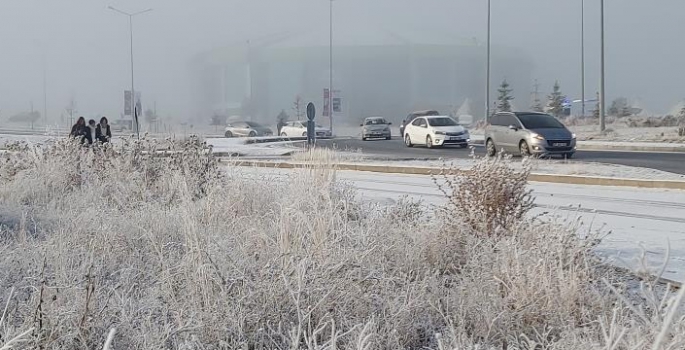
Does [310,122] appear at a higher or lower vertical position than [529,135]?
higher

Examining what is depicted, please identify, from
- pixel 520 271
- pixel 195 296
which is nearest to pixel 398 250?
pixel 520 271

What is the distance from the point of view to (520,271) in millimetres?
5059

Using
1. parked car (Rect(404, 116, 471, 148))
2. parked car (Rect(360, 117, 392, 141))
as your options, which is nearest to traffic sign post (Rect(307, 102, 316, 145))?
parked car (Rect(404, 116, 471, 148))

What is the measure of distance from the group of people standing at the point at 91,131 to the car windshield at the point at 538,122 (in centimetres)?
1202

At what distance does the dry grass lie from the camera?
424cm

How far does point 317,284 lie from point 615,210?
7.16m

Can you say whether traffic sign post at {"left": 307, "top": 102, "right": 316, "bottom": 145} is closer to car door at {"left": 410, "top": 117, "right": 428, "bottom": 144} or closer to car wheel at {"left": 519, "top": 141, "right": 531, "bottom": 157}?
car wheel at {"left": 519, "top": 141, "right": 531, "bottom": 157}

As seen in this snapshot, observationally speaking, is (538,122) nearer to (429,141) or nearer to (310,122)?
(310,122)

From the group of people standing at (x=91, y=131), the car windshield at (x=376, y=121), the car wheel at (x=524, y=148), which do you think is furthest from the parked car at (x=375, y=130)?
the group of people standing at (x=91, y=131)

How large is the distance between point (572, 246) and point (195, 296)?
8.75 ft

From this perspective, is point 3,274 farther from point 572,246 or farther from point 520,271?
point 572,246

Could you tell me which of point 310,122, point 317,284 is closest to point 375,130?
point 310,122

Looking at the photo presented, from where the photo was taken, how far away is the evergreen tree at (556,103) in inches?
3020

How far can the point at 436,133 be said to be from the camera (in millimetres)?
32062
